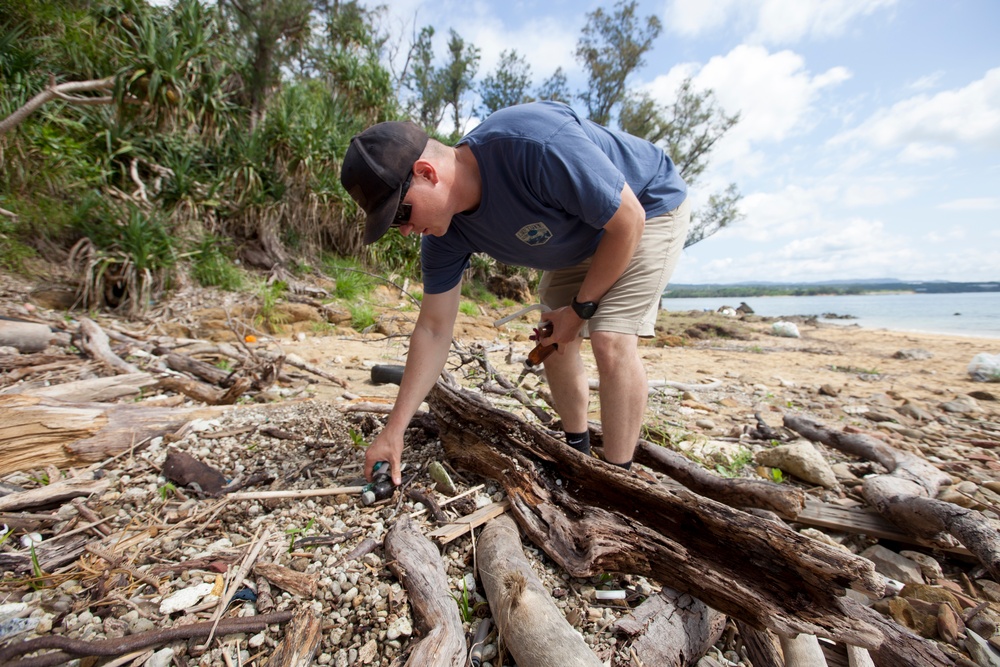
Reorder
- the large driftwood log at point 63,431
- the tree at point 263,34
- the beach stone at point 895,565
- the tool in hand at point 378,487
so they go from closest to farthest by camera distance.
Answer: the beach stone at point 895,565 → the tool in hand at point 378,487 → the large driftwood log at point 63,431 → the tree at point 263,34

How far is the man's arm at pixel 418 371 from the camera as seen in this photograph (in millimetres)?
1790

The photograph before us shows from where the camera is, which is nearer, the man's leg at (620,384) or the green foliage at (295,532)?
the green foliage at (295,532)

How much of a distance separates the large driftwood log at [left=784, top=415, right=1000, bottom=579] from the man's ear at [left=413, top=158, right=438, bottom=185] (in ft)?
6.93

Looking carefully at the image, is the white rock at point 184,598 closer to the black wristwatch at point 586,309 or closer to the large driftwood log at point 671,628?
Answer: the large driftwood log at point 671,628

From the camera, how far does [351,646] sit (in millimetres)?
1187

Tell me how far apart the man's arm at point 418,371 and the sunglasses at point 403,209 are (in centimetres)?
44

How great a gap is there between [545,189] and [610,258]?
1.14 feet

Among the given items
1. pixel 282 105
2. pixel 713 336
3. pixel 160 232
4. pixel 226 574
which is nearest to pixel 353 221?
pixel 282 105

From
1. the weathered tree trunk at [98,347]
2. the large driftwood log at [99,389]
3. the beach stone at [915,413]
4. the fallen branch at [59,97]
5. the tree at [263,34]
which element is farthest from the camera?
the tree at [263,34]

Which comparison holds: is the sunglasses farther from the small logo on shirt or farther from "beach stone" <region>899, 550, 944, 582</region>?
"beach stone" <region>899, 550, 944, 582</region>

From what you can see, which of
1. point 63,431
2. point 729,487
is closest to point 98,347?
point 63,431

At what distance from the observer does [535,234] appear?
5.71 feet

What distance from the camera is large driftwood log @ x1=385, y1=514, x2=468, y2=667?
43.8 inches

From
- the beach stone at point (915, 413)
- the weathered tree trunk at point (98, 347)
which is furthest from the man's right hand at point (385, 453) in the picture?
the beach stone at point (915, 413)
